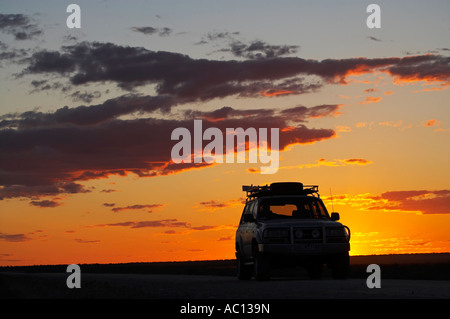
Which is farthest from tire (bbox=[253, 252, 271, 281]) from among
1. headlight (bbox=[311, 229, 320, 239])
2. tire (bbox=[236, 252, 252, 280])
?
tire (bbox=[236, 252, 252, 280])

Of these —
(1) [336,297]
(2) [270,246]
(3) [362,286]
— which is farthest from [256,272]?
(1) [336,297]

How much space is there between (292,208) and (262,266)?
2637 millimetres

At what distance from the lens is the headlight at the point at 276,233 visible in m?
23.1

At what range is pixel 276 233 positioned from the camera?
75.9ft

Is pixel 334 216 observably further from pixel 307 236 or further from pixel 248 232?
pixel 248 232

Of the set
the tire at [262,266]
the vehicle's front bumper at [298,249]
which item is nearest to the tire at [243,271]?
the tire at [262,266]

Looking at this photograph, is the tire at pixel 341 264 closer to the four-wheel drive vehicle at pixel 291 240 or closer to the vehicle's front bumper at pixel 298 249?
the four-wheel drive vehicle at pixel 291 240

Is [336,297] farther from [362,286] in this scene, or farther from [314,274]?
[314,274]

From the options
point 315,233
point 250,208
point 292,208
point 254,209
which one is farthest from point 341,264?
point 250,208

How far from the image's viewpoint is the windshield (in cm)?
2492

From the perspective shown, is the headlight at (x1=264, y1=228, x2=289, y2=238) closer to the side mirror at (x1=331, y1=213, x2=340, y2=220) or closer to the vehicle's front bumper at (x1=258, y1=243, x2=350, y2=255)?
the vehicle's front bumper at (x1=258, y1=243, x2=350, y2=255)
